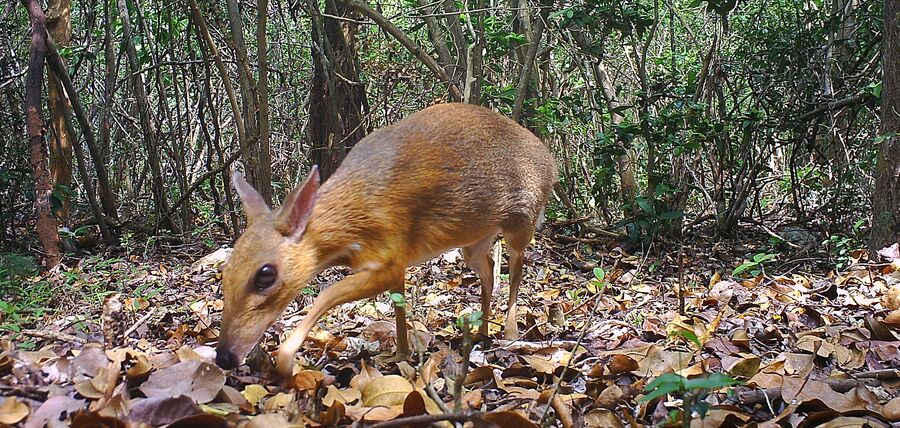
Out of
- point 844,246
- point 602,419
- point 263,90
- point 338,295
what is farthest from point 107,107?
point 844,246

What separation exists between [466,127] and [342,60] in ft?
12.9

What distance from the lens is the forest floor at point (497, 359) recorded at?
241 centimetres

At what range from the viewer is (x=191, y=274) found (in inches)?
253

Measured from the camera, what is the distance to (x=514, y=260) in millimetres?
4996

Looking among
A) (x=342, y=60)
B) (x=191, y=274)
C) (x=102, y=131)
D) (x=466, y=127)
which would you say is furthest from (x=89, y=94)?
(x=466, y=127)

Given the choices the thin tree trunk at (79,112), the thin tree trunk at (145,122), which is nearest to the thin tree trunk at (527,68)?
the thin tree trunk at (145,122)

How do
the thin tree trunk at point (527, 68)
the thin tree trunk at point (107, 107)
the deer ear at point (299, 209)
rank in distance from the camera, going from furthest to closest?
1. the thin tree trunk at point (107, 107)
2. the thin tree trunk at point (527, 68)
3. the deer ear at point (299, 209)

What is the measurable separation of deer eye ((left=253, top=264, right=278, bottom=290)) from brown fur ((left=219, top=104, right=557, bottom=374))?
0.03 metres

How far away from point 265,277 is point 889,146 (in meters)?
4.36

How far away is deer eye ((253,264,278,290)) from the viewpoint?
10.3 ft

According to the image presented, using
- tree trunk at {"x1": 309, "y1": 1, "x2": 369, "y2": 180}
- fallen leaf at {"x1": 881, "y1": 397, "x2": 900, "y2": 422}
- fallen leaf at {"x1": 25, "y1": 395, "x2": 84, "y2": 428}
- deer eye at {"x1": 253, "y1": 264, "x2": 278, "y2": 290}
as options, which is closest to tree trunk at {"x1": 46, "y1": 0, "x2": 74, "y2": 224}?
tree trunk at {"x1": 309, "y1": 1, "x2": 369, "y2": 180}

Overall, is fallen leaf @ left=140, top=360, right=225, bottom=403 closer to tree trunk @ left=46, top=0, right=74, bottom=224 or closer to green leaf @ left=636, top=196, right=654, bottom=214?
green leaf @ left=636, top=196, right=654, bottom=214

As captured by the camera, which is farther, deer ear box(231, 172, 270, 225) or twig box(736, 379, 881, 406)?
deer ear box(231, 172, 270, 225)

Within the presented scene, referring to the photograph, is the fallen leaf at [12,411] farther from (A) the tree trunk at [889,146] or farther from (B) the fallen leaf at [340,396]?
(A) the tree trunk at [889,146]
